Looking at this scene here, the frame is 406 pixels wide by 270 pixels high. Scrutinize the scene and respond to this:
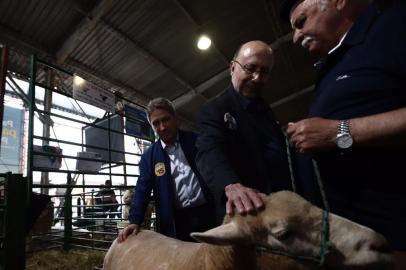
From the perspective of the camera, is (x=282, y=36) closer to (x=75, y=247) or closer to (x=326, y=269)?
(x=75, y=247)

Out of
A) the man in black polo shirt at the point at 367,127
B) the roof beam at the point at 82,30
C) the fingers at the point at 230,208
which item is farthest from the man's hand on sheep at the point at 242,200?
the roof beam at the point at 82,30

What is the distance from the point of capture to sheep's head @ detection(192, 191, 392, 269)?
3.52 ft

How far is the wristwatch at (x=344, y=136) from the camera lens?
1067 millimetres

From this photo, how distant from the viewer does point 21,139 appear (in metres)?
10.8

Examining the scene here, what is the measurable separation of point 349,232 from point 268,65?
112cm

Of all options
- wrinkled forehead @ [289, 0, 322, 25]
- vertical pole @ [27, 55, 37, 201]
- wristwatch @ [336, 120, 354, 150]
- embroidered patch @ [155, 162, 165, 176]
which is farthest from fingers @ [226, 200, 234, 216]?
vertical pole @ [27, 55, 37, 201]

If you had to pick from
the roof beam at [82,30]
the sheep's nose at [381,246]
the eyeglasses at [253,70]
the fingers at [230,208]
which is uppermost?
the roof beam at [82,30]

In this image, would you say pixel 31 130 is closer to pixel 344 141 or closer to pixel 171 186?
pixel 171 186

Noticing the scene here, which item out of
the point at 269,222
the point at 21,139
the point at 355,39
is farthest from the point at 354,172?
the point at 21,139

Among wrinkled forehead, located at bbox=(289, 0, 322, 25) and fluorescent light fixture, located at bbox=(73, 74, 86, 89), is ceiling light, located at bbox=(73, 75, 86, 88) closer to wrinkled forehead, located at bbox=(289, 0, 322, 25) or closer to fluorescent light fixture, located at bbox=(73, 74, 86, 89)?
fluorescent light fixture, located at bbox=(73, 74, 86, 89)

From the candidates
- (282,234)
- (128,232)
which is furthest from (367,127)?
(128,232)

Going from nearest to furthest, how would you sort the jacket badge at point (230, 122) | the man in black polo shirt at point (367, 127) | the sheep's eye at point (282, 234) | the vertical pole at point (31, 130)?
the man in black polo shirt at point (367, 127), the sheep's eye at point (282, 234), the jacket badge at point (230, 122), the vertical pole at point (31, 130)

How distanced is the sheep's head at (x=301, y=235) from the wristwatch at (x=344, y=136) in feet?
1.00

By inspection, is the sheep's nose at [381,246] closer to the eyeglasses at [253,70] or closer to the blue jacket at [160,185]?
the eyeglasses at [253,70]
